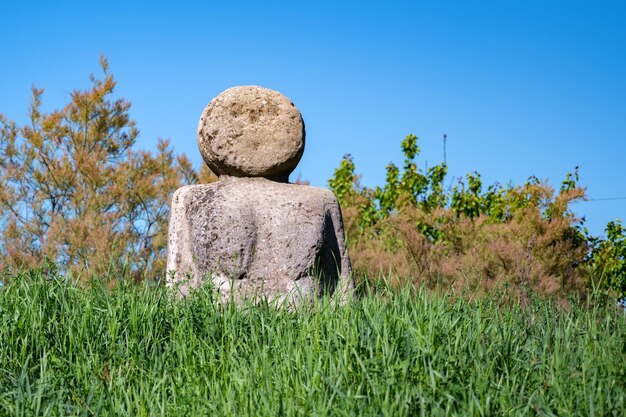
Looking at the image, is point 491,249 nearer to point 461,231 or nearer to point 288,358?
point 461,231

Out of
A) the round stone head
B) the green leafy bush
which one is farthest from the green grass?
the green leafy bush

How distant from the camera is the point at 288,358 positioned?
12.8 ft

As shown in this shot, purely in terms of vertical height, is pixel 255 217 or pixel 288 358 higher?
pixel 255 217

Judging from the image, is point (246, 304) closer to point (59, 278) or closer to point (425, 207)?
point (59, 278)

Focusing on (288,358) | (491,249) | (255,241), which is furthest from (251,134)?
(491,249)

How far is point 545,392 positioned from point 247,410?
1.40 m

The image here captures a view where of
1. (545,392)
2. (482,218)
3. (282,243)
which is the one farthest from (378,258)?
(545,392)

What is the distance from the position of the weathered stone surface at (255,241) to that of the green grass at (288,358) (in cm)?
34

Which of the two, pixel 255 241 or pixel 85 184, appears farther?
pixel 85 184

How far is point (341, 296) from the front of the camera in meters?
5.11

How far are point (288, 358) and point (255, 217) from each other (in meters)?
1.53

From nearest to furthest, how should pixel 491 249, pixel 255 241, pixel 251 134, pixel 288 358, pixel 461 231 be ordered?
pixel 288 358 < pixel 255 241 < pixel 251 134 < pixel 491 249 < pixel 461 231

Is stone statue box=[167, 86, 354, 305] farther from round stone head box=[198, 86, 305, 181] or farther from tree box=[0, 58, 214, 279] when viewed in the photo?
tree box=[0, 58, 214, 279]

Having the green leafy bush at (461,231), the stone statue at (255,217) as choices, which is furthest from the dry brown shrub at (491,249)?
the stone statue at (255,217)
